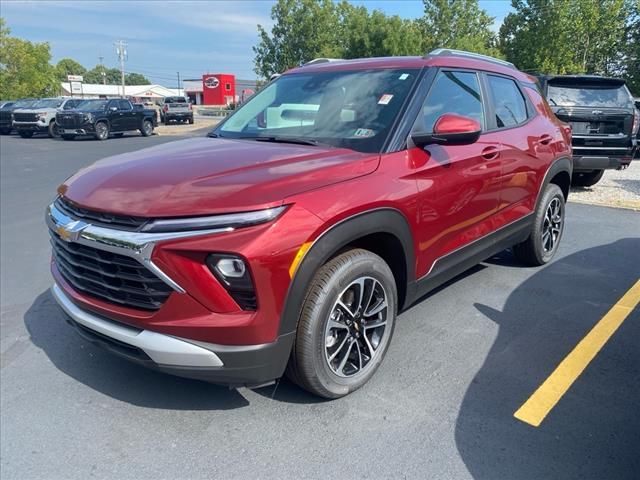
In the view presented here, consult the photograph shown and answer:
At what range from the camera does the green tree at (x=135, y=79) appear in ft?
567

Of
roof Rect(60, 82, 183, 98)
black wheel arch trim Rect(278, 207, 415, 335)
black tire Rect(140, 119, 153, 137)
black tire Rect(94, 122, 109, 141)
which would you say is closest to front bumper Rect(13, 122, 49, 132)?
black tire Rect(94, 122, 109, 141)

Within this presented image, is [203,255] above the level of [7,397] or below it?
above

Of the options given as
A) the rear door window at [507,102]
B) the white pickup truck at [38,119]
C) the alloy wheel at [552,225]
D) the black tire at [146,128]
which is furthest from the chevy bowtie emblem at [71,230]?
the black tire at [146,128]

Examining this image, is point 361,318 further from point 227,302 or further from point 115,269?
point 115,269

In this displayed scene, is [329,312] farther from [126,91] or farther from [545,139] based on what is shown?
[126,91]

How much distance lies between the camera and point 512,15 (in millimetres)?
30156

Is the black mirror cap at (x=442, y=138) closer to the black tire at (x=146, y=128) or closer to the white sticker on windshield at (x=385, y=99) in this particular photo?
the white sticker on windshield at (x=385, y=99)

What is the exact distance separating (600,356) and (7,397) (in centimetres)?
371

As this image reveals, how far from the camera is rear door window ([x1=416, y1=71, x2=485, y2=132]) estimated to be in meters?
3.22

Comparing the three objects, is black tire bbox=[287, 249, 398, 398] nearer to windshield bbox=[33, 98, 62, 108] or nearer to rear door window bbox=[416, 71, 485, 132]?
rear door window bbox=[416, 71, 485, 132]

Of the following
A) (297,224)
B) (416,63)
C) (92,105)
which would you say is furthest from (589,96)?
(92,105)

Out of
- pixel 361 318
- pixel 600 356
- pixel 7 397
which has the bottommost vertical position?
pixel 7 397

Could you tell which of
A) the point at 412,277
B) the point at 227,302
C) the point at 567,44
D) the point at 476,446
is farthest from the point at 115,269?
the point at 567,44

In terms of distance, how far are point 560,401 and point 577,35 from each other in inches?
1137
